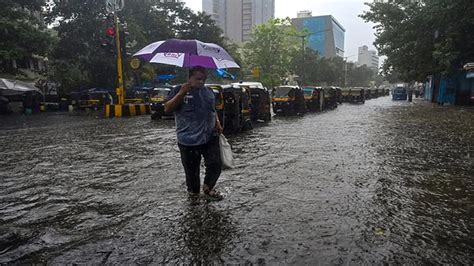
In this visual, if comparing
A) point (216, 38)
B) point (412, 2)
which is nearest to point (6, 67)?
point (216, 38)

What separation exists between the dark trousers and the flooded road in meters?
0.37

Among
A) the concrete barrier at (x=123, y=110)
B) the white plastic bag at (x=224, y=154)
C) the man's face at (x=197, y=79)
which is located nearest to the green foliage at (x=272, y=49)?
the concrete barrier at (x=123, y=110)

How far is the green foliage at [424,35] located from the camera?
2614 cm

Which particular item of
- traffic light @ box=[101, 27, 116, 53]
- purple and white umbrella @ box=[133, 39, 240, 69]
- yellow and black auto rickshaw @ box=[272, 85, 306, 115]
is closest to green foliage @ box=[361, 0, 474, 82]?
yellow and black auto rickshaw @ box=[272, 85, 306, 115]

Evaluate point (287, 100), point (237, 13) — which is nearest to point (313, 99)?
point (287, 100)

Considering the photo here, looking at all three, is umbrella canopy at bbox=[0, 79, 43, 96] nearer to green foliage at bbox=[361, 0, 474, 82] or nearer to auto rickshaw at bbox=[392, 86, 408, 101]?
green foliage at bbox=[361, 0, 474, 82]

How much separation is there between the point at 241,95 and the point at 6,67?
76.2 feet

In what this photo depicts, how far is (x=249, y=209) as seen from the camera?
15.4 ft

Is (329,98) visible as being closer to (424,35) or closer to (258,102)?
(424,35)

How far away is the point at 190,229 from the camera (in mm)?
4031

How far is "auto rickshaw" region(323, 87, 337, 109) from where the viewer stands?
29.9 meters

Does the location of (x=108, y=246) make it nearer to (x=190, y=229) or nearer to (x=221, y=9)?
(x=190, y=229)

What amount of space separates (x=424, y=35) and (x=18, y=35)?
1227 inches

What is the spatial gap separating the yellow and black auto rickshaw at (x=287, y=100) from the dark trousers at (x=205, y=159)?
1693 centimetres
